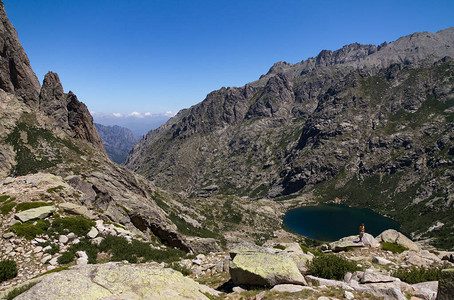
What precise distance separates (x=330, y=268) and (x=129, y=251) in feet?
66.3

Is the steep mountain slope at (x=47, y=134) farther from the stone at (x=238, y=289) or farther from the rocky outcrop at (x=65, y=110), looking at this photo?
the stone at (x=238, y=289)

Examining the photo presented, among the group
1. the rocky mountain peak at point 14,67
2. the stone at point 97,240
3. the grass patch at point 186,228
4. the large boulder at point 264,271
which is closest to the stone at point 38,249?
the stone at point 97,240

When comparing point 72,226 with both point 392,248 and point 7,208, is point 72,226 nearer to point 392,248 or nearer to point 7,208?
point 7,208

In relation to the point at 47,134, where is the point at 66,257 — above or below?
below

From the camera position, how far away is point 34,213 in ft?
78.6

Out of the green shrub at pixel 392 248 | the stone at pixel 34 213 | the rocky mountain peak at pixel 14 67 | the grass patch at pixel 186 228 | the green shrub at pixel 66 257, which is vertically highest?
the rocky mountain peak at pixel 14 67

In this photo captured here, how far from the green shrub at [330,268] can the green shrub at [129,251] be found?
1467cm

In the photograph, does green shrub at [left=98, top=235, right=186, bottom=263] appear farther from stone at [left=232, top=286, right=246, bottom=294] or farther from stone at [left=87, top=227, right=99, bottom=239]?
stone at [left=232, top=286, right=246, bottom=294]

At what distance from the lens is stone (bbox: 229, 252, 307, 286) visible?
1562 centimetres

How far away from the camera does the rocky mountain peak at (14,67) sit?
111938mm

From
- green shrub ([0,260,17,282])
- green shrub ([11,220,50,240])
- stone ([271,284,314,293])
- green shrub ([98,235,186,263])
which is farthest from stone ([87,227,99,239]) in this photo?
stone ([271,284,314,293])

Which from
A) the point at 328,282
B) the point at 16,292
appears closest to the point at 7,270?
the point at 16,292

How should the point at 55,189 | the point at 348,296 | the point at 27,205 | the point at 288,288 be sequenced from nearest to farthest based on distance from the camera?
the point at 348,296
the point at 288,288
the point at 27,205
the point at 55,189

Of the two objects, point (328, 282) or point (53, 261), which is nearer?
point (328, 282)
